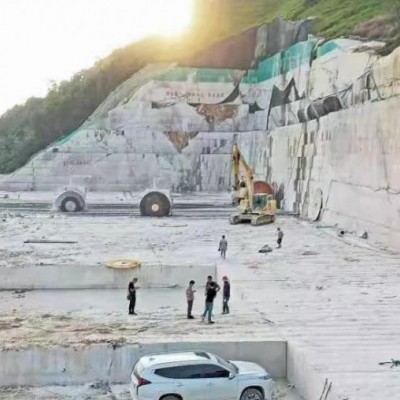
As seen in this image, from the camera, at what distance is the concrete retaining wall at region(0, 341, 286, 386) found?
12.2 metres

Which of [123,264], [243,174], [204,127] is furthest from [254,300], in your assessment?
[204,127]

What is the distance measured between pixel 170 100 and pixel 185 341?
37687 millimetres

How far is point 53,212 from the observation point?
35656 millimetres

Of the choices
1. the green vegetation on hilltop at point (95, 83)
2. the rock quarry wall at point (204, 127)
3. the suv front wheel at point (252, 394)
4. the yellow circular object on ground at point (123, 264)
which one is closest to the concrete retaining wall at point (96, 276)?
the yellow circular object on ground at point (123, 264)

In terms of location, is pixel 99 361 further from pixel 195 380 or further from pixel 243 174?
pixel 243 174

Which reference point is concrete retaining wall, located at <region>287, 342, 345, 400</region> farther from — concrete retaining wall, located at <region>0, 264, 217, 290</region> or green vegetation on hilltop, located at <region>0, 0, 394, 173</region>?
green vegetation on hilltop, located at <region>0, 0, 394, 173</region>

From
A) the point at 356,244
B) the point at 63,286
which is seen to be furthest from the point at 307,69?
the point at 63,286

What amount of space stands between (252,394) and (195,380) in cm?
94

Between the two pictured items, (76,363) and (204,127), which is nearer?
(76,363)

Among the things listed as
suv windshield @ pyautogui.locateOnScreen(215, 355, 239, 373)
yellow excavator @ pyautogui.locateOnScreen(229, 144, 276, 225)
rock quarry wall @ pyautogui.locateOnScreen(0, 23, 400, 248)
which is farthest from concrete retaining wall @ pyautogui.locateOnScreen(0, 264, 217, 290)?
rock quarry wall @ pyautogui.locateOnScreen(0, 23, 400, 248)

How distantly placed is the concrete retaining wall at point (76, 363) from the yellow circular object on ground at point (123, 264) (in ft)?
25.5

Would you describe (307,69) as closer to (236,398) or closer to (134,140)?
(134,140)

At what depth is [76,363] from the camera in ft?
40.5

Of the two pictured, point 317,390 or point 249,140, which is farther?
point 249,140
